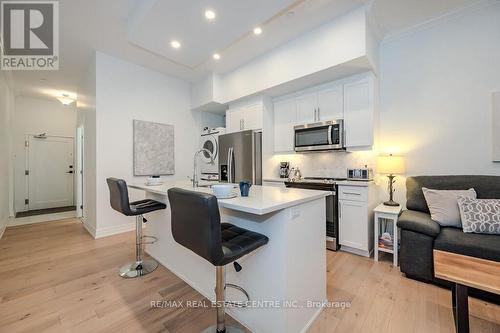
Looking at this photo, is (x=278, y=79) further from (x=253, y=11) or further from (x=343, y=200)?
(x=343, y=200)

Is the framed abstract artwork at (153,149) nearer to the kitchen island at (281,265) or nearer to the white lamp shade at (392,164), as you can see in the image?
the kitchen island at (281,265)

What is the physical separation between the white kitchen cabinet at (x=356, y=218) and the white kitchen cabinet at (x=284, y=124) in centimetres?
128

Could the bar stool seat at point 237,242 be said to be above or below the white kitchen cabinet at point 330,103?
below

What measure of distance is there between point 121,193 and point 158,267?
100 cm

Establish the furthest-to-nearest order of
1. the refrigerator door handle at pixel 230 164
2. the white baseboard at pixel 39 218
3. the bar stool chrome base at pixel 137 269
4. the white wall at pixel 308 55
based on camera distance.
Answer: the white baseboard at pixel 39 218, the refrigerator door handle at pixel 230 164, the white wall at pixel 308 55, the bar stool chrome base at pixel 137 269

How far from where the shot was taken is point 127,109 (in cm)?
376

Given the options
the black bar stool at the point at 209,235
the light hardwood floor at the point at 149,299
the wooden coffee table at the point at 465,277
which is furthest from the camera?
the light hardwood floor at the point at 149,299

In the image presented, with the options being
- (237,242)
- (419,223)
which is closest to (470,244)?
(419,223)

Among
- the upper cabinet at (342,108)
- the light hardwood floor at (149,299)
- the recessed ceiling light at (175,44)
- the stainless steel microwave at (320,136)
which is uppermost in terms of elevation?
the recessed ceiling light at (175,44)

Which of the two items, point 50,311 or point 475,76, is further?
point 475,76

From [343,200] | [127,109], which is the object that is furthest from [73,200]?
[343,200]

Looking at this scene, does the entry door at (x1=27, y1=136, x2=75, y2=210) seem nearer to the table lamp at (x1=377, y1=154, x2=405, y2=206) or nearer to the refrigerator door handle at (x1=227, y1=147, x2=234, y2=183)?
the refrigerator door handle at (x1=227, y1=147, x2=234, y2=183)

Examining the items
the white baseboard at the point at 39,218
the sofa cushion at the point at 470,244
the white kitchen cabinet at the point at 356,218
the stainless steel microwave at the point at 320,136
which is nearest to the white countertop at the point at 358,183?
the white kitchen cabinet at the point at 356,218

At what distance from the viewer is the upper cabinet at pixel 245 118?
151 inches
